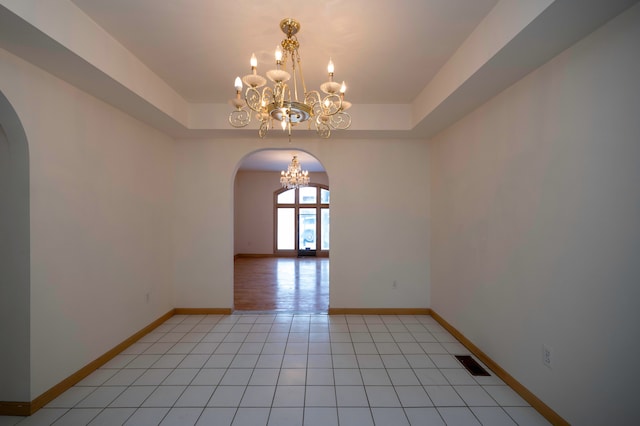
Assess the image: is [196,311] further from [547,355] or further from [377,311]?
[547,355]

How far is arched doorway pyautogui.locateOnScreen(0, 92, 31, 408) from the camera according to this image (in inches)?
80.9

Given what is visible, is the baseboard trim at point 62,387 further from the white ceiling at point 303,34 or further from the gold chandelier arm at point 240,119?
the white ceiling at point 303,34

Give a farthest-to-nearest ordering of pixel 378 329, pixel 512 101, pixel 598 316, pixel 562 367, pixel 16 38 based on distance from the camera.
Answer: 1. pixel 378 329
2. pixel 512 101
3. pixel 562 367
4. pixel 16 38
5. pixel 598 316

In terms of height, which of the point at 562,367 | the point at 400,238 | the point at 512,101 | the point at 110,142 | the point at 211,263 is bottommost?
the point at 562,367

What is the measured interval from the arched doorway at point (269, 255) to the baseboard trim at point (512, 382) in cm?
189

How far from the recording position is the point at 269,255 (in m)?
10.1

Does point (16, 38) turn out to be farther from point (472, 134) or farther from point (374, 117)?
point (472, 134)

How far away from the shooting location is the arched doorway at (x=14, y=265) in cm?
205

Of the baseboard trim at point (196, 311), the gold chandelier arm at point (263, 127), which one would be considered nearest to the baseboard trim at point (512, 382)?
the gold chandelier arm at point (263, 127)

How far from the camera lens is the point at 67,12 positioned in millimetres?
1897

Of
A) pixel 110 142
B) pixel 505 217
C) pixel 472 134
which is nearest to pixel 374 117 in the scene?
pixel 472 134

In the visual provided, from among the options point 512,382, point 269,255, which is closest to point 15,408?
point 512,382

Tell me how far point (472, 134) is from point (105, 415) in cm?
408

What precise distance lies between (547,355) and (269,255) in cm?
875
